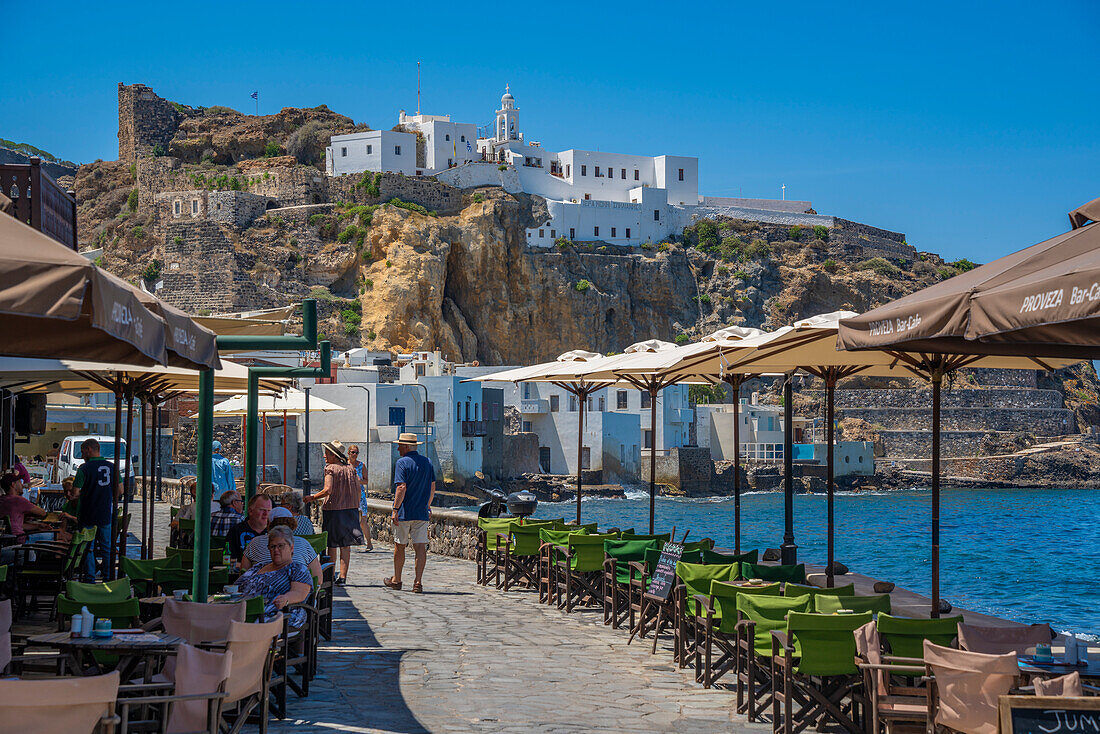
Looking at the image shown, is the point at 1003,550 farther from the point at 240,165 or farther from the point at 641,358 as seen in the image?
the point at 240,165

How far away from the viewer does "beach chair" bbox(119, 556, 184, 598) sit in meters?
6.95

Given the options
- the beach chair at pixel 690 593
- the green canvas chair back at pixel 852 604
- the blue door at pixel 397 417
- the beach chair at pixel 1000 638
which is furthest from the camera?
the blue door at pixel 397 417

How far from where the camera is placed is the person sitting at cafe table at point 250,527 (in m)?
7.95

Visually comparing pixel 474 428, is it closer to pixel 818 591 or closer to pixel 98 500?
pixel 98 500

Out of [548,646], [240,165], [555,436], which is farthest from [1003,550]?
[240,165]

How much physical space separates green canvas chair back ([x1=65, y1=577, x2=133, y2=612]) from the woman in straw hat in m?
5.09

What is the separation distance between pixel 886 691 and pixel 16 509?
763 cm

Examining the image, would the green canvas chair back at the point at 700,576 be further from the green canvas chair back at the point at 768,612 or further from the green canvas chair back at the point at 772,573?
the green canvas chair back at the point at 768,612

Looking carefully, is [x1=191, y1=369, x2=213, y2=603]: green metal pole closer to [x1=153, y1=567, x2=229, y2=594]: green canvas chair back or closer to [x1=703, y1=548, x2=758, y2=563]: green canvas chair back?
[x1=153, y1=567, x2=229, y2=594]: green canvas chair back

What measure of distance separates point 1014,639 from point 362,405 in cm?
3917

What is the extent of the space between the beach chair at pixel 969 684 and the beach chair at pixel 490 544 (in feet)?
23.6

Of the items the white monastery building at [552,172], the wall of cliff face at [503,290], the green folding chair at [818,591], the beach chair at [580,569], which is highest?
the white monastery building at [552,172]

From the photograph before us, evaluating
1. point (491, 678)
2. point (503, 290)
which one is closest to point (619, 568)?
point (491, 678)

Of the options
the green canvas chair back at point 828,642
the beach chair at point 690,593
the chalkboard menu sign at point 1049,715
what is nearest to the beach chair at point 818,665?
the green canvas chair back at point 828,642
